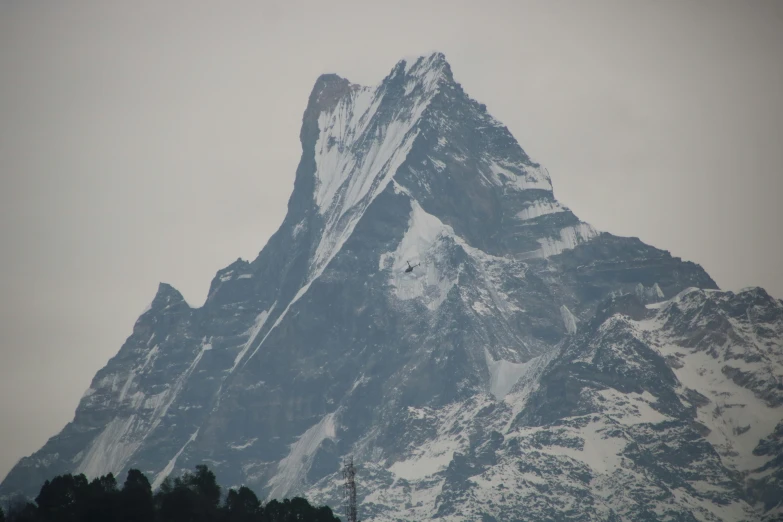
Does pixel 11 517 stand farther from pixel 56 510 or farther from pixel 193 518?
pixel 193 518

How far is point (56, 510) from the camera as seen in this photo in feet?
636

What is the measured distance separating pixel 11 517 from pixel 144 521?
1749 cm

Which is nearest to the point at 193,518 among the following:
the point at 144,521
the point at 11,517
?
the point at 144,521

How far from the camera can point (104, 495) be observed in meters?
194

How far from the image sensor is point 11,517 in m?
196

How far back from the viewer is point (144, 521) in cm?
18888

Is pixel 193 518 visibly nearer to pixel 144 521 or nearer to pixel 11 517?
pixel 144 521

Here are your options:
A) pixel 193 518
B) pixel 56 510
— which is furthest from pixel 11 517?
pixel 193 518

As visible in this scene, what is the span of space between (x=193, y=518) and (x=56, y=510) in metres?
15.5

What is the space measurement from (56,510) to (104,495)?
18.7ft

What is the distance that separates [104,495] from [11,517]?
11.4m

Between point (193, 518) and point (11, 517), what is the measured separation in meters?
20.8
